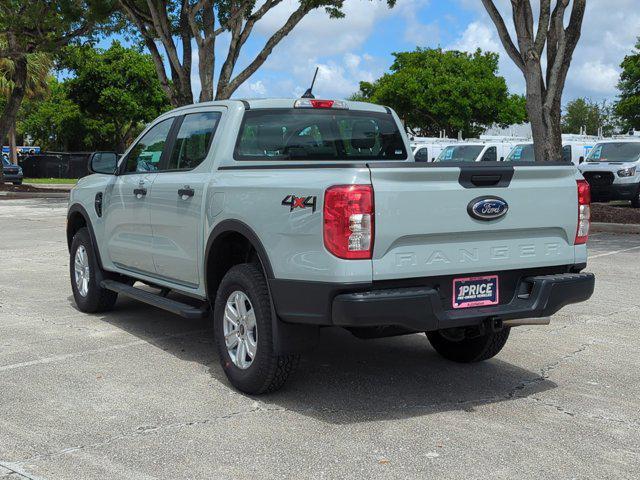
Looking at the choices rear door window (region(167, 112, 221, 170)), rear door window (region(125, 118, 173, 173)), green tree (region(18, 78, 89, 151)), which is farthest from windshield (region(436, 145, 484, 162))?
green tree (region(18, 78, 89, 151))

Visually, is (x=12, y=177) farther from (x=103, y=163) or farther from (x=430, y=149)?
(x=103, y=163)

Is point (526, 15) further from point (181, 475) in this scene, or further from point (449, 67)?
point (449, 67)

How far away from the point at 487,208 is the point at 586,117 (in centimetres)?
8325

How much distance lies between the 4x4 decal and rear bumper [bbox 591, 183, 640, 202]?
727 inches

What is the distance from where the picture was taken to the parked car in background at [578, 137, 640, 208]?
21.5 metres

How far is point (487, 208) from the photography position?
4848 mm

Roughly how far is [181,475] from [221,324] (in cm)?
158

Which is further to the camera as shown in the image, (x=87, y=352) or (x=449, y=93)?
(x=449, y=93)

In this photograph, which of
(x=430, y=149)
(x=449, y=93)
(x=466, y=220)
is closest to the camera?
(x=466, y=220)

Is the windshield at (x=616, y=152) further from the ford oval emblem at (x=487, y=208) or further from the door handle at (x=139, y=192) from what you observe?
the ford oval emblem at (x=487, y=208)

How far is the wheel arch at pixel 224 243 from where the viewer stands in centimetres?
494

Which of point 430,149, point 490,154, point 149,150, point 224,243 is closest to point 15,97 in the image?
point 430,149

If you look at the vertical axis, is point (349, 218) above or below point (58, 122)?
below

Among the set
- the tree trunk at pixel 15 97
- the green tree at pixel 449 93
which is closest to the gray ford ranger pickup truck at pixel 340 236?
the tree trunk at pixel 15 97
